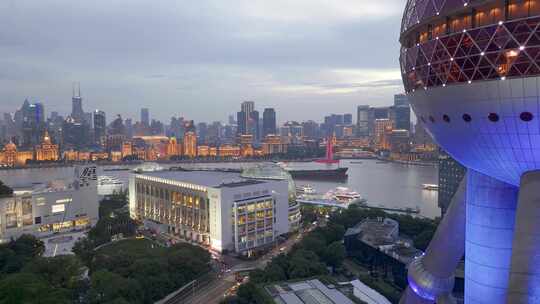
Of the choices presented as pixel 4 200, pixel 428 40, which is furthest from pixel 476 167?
pixel 4 200

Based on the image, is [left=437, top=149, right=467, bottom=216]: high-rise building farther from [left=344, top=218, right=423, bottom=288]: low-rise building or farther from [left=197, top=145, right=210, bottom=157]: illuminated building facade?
[left=197, top=145, right=210, bottom=157]: illuminated building facade

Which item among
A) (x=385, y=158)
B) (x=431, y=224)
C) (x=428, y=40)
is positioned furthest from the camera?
(x=385, y=158)

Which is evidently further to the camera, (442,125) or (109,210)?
(109,210)

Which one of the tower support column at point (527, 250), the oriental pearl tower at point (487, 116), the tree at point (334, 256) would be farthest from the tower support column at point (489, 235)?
the tree at point (334, 256)

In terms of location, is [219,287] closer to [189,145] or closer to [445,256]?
[445,256]

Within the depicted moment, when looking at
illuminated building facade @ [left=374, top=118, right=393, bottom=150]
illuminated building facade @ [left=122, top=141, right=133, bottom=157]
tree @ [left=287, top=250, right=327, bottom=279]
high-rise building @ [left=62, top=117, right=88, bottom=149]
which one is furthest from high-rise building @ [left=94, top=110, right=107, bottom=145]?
tree @ [left=287, top=250, right=327, bottom=279]

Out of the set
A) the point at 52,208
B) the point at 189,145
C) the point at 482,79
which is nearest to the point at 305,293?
the point at 482,79

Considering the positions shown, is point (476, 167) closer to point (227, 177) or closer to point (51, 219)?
point (227, 177)
